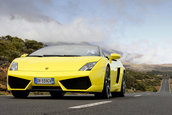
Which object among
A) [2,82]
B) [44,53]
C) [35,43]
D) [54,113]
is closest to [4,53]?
[2,82]

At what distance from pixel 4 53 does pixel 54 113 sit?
27.3 metres

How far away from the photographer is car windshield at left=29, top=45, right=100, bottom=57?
26.2 feet

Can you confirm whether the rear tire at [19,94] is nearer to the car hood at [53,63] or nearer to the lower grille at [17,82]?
the lower grille at [17,82]

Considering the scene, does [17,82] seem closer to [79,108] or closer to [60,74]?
[60,74]

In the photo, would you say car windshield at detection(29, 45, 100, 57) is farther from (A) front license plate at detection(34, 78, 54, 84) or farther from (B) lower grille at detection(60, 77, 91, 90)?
(A) front license plate at detection(34, 78, 54, 84)

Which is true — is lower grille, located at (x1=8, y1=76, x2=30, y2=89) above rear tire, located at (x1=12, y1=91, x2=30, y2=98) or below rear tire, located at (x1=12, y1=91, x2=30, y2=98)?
above

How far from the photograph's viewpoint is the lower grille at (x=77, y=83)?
689 centimetres

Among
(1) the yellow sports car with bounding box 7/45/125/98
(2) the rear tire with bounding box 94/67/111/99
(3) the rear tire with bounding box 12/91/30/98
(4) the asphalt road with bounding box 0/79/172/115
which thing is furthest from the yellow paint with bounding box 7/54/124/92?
(4) the asphalt road with bounding box 0/79/172/115

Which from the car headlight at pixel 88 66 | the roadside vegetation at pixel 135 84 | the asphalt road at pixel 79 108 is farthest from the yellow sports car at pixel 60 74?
the roadside vegetation at pixel 135 84

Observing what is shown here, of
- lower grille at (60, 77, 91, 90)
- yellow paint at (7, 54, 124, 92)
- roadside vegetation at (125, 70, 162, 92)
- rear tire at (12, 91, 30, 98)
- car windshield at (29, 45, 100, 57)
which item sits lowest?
roadside vegetation at (125, 70, 162, 92)

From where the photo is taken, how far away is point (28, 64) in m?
7.20

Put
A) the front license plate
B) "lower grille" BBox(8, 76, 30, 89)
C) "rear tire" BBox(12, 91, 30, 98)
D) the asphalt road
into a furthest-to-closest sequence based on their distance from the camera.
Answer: "rear tire" BBox(12, 91, 30, 98)
"lower grille" BBox(8, 76, 30, 89)
the front license plate
the asphalt road

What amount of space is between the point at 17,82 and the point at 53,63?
35.0 inches

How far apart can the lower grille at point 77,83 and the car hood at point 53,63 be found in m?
0.25
